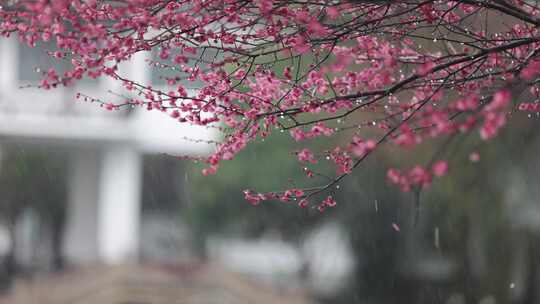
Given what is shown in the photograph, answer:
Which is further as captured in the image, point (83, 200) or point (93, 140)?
point (83, 200)

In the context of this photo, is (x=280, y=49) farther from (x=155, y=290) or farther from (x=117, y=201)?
(x=117, y=201)

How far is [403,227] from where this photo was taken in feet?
39.5

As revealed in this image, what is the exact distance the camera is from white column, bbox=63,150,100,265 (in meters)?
18.7

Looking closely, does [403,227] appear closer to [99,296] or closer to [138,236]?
[99,296]

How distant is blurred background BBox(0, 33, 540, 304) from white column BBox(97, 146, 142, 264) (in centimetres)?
3

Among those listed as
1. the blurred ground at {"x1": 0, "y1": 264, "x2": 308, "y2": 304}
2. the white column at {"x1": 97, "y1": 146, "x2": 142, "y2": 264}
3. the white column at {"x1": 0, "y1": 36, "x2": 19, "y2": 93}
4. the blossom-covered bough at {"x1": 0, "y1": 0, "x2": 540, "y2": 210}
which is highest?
the white column at {"x1": 0, "y1": 36, "x2": 19, "y2": 93}

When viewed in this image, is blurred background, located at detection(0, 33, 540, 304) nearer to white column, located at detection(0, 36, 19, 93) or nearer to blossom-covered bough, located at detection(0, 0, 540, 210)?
white column, located at detection(0, 36, 19, 93)

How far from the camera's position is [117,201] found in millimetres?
17516

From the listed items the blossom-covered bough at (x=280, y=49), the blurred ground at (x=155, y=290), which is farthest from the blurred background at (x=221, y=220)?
the blossom-covered bough at (x=280, y=49)

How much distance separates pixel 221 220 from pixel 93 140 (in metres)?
3.52

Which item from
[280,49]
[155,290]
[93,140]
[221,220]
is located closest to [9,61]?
[93,140]

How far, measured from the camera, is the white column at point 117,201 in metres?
17.3

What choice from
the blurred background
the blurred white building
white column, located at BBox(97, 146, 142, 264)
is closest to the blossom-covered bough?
the blurred background

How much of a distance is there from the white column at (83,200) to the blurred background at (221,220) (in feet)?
0.12
